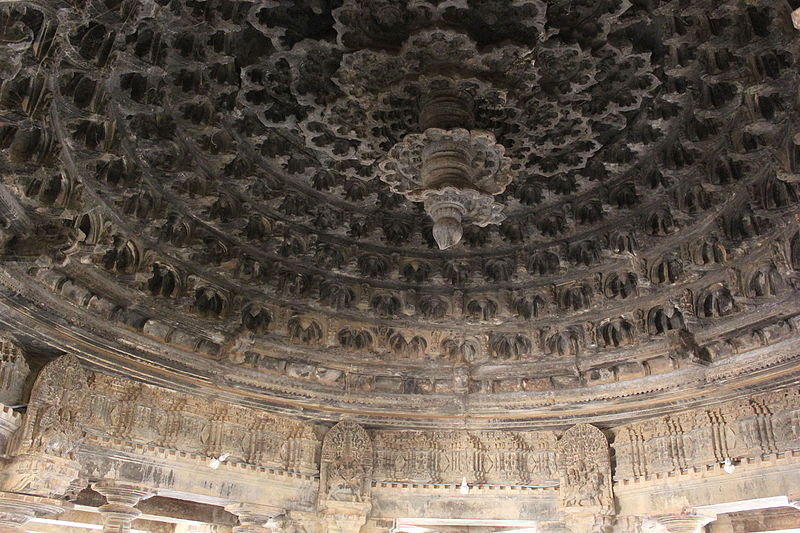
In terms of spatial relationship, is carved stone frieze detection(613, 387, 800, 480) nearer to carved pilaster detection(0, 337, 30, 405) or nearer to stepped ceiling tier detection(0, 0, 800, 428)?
stepped ceiling tier detection(0, 0, 800, 428)

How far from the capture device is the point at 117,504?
36.8ft

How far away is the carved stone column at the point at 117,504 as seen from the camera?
11.2 m

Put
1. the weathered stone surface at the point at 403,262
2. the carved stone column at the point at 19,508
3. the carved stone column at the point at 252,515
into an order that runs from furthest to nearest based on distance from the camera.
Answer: the carved stone column at the point at 252,515
the weathered stone surface at the point at 403,262
the carved stone column at the point at 19,508

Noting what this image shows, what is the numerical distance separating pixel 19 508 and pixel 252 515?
377 centimetres

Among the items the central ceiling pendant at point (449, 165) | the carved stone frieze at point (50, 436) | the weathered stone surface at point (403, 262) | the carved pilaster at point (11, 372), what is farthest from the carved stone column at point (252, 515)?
the central ceiling pendant at point (449, 165)

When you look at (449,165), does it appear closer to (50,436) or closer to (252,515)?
(252,515)

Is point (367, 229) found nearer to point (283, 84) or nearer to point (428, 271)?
point (428, 271)

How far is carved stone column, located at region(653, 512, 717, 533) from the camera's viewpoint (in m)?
12.0

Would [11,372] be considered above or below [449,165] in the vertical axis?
below

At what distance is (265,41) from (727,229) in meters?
8.06

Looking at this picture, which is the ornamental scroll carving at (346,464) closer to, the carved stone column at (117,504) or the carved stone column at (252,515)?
the carved stone column at (252,515)

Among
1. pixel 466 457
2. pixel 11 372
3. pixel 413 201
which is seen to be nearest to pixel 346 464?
pixel 466 457

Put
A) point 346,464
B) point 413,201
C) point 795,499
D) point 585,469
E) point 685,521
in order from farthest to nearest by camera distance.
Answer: point 346,464 < point 585,469 < point 413,201 < point 685,521 < point 795,499

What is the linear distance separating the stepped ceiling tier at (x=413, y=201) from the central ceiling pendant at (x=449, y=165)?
0.04 m
